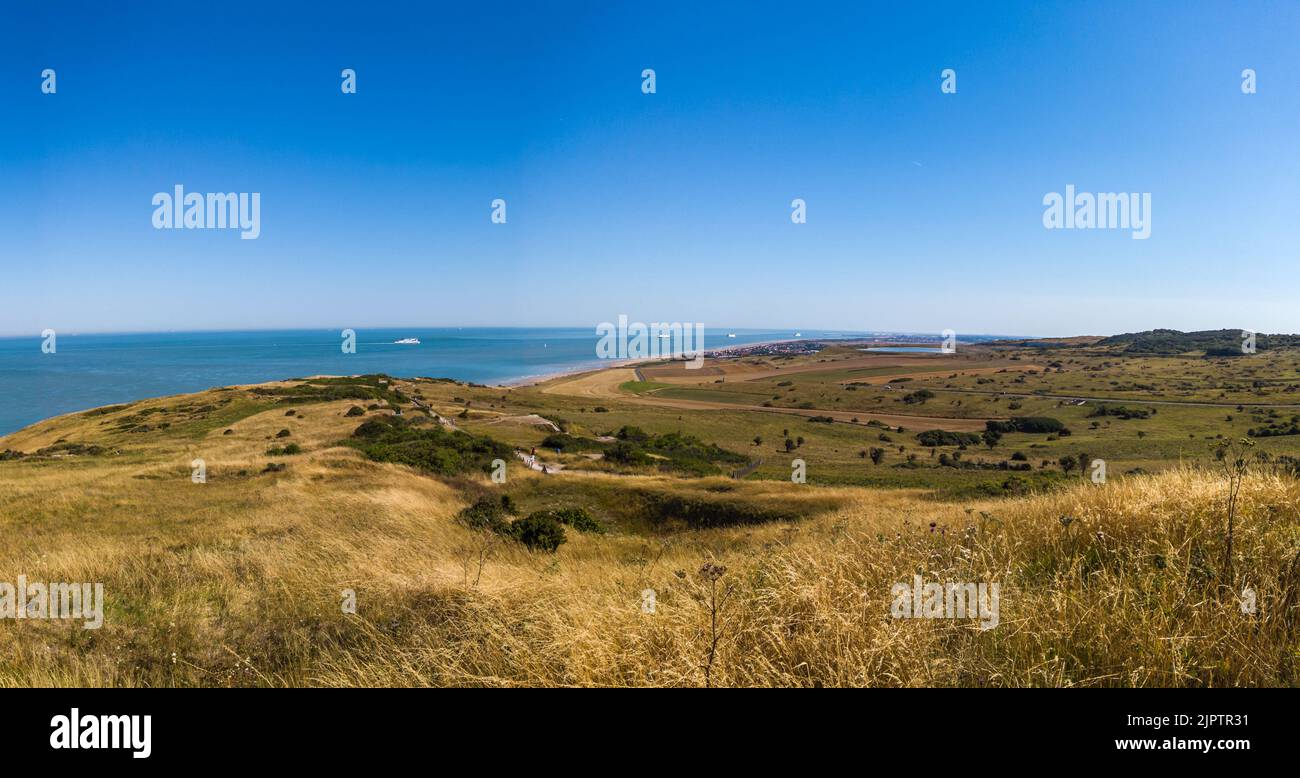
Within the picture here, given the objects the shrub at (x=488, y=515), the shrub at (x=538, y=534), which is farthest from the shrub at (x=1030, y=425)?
the shrub at (x=538, y=534)

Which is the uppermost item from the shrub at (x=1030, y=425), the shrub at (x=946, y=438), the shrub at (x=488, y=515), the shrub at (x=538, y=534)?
the shrub at (x=538, y=534)

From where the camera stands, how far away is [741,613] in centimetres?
455

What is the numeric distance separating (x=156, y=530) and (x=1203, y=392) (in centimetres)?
14567

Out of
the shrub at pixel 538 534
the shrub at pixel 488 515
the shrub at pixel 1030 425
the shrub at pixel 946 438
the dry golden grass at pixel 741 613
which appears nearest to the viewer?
the dry golden grass at pixel 741 613

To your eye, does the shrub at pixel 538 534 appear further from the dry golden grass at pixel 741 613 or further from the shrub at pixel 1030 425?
the shrub at pixel 1030 425

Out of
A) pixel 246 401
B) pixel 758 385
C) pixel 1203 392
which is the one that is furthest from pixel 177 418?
pixel 1203 392

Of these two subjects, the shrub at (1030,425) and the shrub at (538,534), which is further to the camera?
the shrub at (1030,425)

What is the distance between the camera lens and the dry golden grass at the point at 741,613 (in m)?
3.79

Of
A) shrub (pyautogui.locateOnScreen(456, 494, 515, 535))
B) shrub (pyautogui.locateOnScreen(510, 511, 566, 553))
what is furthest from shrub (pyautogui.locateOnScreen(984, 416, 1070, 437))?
shrub (pyautogui.locateOnScreen(510, 511, 566, 553))

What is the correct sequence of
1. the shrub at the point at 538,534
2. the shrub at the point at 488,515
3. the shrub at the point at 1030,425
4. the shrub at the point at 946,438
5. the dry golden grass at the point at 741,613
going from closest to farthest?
the dry golden grass at the point at 741,613 → the shrub at the point at 538,534 → the shrub at the point at 488,515 → the shrub at the point at 946,438 → the shrub at the point at 1030,425

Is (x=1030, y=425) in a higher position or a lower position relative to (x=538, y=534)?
lower

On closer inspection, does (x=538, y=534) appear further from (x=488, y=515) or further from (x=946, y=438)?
(x=946, y=438)

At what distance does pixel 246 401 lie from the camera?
51.6 m

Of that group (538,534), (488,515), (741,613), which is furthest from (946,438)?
(741,613)
